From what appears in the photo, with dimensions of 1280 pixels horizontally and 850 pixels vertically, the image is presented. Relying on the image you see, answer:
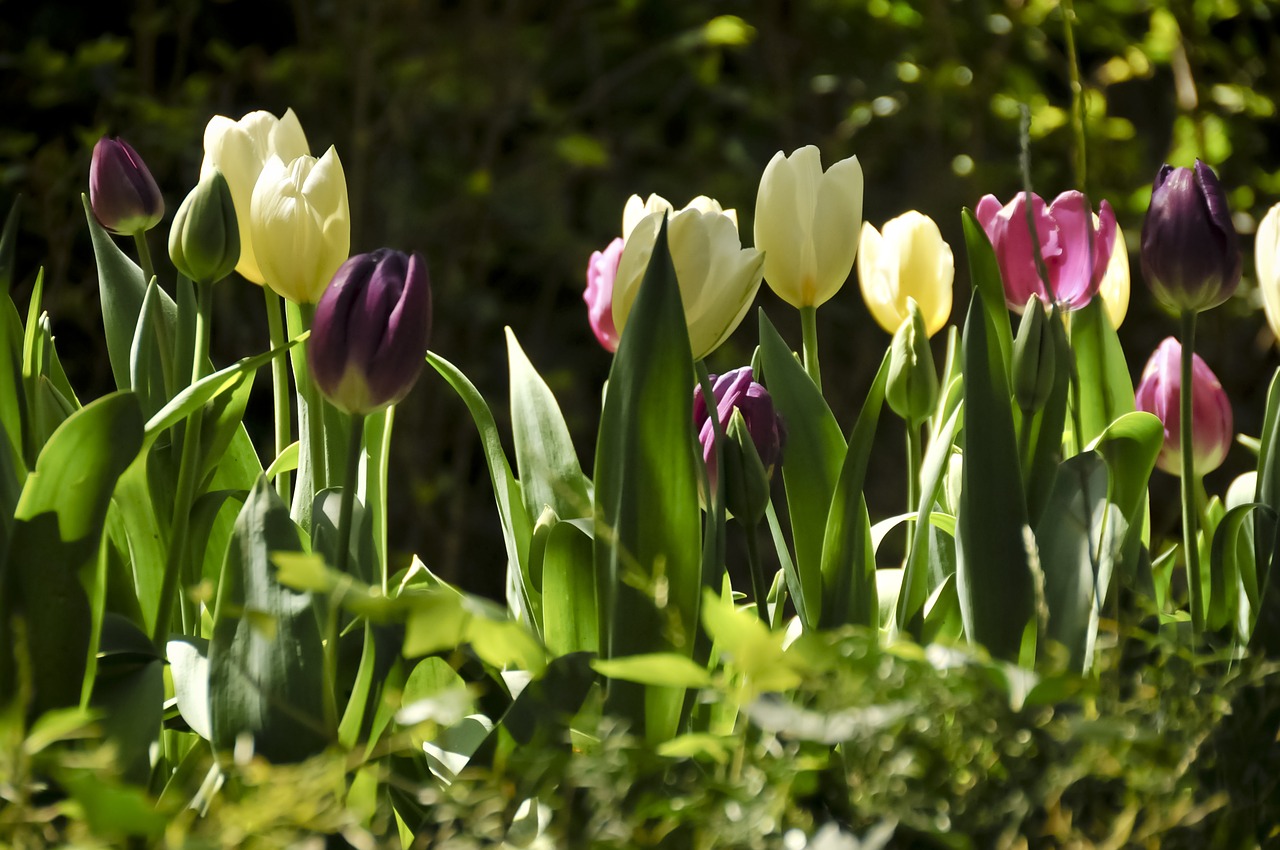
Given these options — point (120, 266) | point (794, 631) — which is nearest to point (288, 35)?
point (120, 266)

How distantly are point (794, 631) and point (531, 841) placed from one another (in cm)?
36

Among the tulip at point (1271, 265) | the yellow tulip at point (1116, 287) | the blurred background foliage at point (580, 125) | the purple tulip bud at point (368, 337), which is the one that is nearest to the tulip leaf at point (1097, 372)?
the yellow tulip at point (1116, 287)

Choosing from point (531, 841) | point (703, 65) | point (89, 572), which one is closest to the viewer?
point (531, 841)

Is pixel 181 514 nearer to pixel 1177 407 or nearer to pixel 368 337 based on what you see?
pixel 368 337

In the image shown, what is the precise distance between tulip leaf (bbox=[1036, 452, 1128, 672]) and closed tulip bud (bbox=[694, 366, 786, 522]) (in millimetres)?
152

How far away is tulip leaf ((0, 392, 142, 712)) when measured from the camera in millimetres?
594

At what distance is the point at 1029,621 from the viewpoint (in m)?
0.69

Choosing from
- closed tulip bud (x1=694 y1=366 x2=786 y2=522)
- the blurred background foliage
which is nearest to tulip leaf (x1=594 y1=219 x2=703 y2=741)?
closed tulip bud (x1=694 y1=366 x2=786 y2=522)

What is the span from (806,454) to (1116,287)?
0.87 ft

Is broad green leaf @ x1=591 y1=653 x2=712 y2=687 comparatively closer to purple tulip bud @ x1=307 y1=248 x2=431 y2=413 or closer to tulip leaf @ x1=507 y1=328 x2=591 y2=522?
purple tulip bud @ x1=307 y1=248 x2=431 y2=413

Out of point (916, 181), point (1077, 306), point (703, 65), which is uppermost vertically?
point (1077, 306)

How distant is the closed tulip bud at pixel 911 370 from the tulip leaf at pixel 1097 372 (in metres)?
0.18

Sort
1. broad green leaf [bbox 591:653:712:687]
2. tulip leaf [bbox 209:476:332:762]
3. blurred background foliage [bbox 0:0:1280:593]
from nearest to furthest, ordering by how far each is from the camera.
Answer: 1. broad green leaf [bbox 591:653:712:687]
2. tulip leaf [bbox 209:476:332:762]
3. blurred background foliage [bbox 0:0:1280:593]

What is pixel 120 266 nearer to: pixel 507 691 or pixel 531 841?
pixel 507 691
